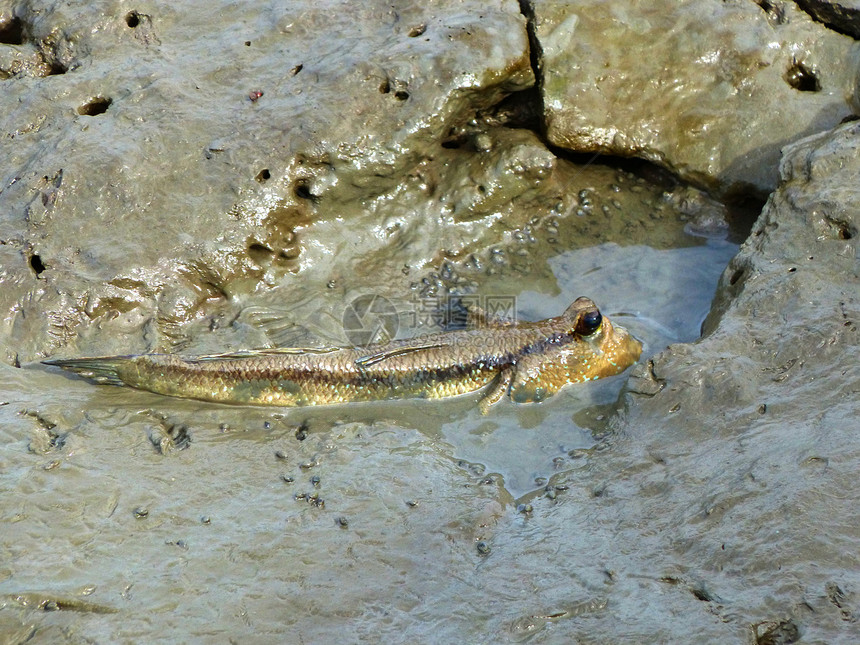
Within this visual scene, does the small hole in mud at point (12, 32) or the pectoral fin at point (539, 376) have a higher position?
the small hole in mud at point (12, 32)

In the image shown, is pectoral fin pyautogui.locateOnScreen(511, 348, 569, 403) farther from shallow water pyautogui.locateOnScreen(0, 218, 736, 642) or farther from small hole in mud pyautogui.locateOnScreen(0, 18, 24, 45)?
small hole in mud pyautogui.locateOnScreen(0, 18, 24, 45)

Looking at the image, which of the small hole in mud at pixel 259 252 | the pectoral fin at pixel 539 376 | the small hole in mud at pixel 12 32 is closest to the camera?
the pectoral fin at pixel 539 376

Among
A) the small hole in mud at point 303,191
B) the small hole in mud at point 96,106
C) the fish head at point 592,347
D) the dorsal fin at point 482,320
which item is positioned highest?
the small hole in mud at point 96,106

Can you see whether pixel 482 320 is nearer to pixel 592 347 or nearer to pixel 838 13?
pixel 592 347

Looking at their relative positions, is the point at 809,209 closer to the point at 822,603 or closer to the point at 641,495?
the point at 641,495

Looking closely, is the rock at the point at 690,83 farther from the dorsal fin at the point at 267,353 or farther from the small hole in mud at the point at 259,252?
the dorsal fin at the point at 267,353

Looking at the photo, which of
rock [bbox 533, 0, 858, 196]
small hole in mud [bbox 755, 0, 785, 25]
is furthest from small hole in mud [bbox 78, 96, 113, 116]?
small hole in mud [bbox 755, 0, 785, 25]

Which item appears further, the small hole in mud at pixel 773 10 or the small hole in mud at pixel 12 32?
the small hole in mud at pixel 12 32

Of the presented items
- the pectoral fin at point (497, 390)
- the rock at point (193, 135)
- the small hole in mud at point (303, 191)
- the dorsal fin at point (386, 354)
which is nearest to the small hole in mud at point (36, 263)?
the rock at point (193, 135)
